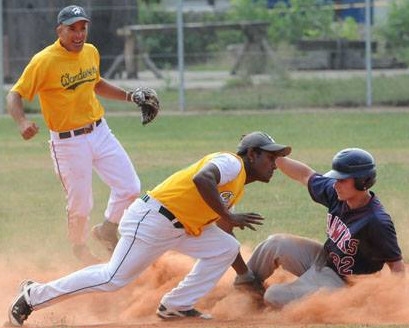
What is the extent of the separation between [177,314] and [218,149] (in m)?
9.75

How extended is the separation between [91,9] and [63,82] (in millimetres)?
15071

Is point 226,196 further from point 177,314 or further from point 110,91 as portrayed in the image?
point 110,91

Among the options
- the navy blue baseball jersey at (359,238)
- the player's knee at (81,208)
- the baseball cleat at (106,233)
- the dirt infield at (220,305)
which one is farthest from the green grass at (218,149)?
the navy blue baseball jersey at (359,238)

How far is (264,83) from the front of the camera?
2356 cm

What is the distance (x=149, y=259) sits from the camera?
712 cm

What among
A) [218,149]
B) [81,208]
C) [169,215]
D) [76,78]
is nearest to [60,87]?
[76,78]

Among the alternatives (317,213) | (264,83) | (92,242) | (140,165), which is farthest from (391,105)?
(92,242)

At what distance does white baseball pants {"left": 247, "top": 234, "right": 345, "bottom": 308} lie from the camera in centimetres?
739

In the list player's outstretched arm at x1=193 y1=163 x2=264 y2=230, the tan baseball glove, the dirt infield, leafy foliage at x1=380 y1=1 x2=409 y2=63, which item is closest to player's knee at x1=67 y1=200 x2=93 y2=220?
the dirt infield

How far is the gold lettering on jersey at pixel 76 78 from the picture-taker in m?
8.97

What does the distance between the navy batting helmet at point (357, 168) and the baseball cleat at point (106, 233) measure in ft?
8.66

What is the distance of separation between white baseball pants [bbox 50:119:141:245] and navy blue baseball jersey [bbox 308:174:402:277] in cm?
214

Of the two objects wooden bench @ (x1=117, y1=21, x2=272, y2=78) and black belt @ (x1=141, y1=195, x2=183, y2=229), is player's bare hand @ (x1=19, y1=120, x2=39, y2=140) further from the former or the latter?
wooden bench @ (x1=117, y1=21, x2=272, y2=78)

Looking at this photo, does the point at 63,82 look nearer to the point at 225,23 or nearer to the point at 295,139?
the point at 295,139
